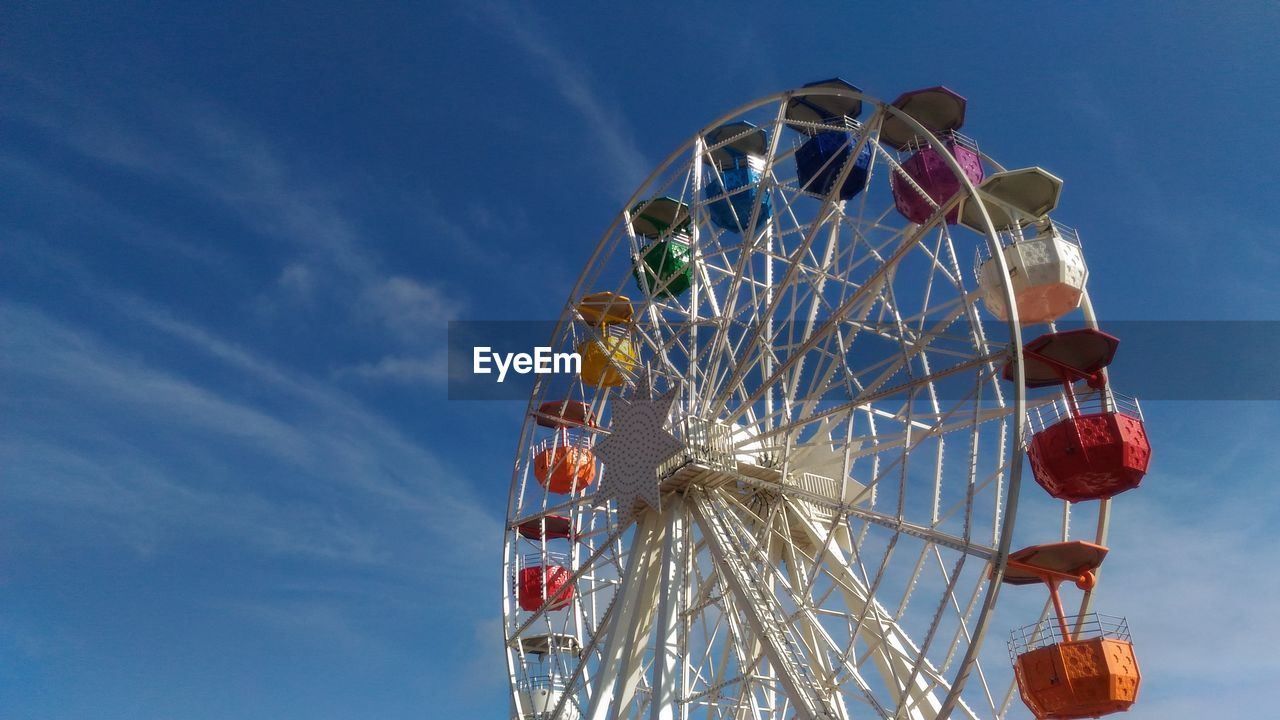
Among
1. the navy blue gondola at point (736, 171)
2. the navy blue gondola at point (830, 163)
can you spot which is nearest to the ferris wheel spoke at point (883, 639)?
the navy blue gondola at point (830, 163)

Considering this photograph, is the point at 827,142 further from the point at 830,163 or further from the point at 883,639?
the point at 883,639

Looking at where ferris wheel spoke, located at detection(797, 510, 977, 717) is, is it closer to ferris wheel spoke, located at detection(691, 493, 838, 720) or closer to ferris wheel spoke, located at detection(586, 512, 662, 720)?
ferris wheel spoke, located at detection(691, 493, 838, 720)

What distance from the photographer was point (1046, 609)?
10.4m

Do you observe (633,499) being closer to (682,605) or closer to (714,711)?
(682,605)

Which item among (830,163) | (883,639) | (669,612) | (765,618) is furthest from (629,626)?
(830,163)

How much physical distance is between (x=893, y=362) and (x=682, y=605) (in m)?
4.36

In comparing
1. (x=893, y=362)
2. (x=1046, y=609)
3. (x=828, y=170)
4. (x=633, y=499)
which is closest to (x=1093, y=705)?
(x=1046, y=609)

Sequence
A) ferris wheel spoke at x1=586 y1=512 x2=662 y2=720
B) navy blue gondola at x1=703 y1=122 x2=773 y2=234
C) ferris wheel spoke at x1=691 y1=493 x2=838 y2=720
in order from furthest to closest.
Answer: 1. navy blue gondola at x1=703 y1=122 x2=773 y2=234
2. ferris wheel spoke at x1=586 y1=512 x2=662 y2=720
3. ferris wheel spoke at x1=691 y1=493 x2=838 y2=720

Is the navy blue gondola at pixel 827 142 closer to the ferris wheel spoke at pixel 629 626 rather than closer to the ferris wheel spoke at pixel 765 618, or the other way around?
the ferris wheel spoke at pixel 765 618

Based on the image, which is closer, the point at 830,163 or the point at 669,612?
the point at 669,612

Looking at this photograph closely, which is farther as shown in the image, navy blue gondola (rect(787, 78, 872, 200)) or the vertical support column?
navy blue gondola (rect(787, 78, 872, 200))

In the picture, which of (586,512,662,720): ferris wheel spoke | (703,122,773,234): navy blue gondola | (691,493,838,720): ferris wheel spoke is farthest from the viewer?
(703,122,773,234): navy blue gondola

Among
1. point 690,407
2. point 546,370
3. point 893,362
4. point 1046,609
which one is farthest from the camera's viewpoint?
point 546,370

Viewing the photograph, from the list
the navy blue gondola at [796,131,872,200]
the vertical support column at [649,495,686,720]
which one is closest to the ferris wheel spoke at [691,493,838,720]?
the vertical support column at [649,495,686,720]
